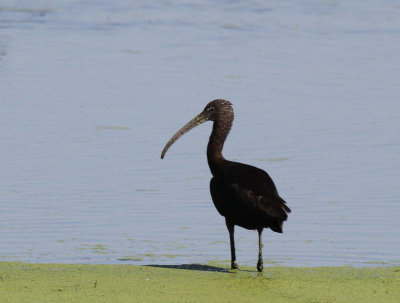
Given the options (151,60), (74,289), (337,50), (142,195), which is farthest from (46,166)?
(337,50)

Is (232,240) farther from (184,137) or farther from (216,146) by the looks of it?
(184,137)

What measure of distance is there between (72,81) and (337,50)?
5.90 m

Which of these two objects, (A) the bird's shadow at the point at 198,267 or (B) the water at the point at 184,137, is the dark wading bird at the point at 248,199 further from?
(B) the water at the point at 184,137

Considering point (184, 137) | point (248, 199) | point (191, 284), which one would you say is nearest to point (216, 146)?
point (248, 199)

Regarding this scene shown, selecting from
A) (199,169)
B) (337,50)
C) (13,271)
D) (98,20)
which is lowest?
(98,20)

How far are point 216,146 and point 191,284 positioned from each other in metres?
1.43

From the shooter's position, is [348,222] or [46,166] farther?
[46,166]

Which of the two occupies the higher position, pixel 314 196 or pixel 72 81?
pixel 314 196

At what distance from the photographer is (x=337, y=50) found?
20.7 m

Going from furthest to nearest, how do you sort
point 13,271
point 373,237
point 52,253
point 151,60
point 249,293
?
1. point 151,60
2. point 373,237
3. point 52,253
4. point 13,271
5. point 249,293

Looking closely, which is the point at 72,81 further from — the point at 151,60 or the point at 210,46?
the point at 210,46

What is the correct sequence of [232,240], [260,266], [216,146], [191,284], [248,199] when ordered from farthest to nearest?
[216,146], [232,240], [260,266], [248,199], [191,284]

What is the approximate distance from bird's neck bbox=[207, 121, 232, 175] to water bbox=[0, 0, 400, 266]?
0.85 metres

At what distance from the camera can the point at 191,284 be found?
24.4 feet
